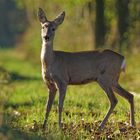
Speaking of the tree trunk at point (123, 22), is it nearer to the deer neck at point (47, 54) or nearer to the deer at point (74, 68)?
the deer at point (74, 68)

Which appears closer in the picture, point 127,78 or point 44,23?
point 44,23

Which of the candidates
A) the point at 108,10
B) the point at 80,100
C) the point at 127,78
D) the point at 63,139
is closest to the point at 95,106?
the point at 80,100

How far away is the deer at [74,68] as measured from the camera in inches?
479

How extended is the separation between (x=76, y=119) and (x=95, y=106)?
193 centimetres

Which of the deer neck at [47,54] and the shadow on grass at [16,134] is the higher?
the deer neck at [47,54]

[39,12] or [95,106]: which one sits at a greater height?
[39,12]

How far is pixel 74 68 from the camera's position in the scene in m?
12.5

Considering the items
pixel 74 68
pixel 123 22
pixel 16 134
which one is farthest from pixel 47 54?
pixel 123 22

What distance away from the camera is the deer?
39.9ft

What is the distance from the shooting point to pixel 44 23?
1230cm

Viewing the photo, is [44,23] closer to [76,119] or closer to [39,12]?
[39,12]

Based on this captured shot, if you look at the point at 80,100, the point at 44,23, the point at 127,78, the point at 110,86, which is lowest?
the point at 127,78

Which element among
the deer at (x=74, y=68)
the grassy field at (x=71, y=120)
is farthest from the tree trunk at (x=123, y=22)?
the deer at (x=74, y=68)

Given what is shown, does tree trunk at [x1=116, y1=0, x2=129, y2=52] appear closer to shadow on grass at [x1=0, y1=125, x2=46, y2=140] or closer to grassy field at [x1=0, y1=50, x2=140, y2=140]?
grassy field at [x1=0, y1=50, x2=140, y2=140]
